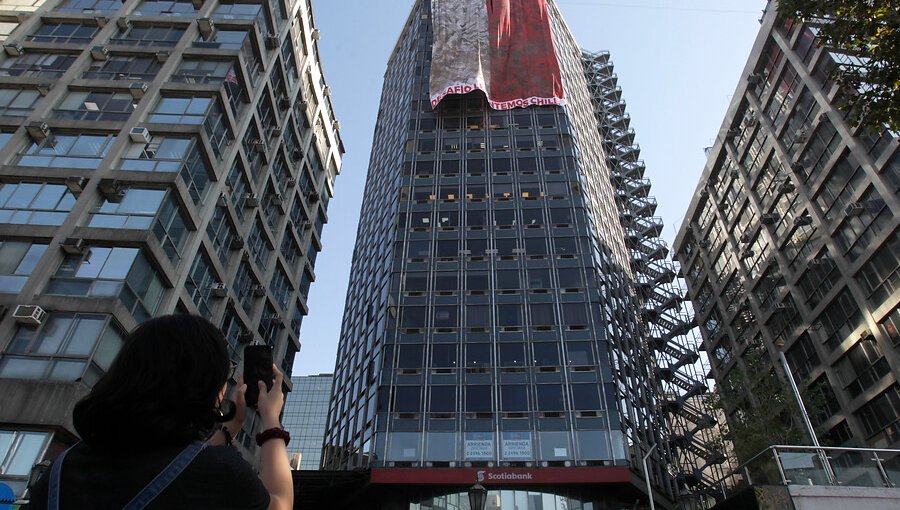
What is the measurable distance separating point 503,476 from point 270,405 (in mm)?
31697

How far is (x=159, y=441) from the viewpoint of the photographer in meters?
2.56

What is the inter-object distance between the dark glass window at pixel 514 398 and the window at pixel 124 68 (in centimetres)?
2539

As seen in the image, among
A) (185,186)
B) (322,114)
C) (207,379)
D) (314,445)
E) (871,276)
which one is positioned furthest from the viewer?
(314,445)

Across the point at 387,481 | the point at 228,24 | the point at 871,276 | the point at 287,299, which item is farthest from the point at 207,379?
the point at 871,276

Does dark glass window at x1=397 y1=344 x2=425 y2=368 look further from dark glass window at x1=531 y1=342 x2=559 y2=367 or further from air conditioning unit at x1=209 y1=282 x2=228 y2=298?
air conditioning unit at x1=209 y1=282 x2=228 y2=298

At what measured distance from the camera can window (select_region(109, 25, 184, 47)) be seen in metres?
31.8

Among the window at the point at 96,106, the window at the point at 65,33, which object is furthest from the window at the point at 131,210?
the window at the point at 65,33

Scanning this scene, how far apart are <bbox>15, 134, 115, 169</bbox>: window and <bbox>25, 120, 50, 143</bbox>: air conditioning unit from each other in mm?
197

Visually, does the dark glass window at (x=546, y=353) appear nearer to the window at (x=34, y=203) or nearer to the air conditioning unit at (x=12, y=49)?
the window at (x=34, y=203)

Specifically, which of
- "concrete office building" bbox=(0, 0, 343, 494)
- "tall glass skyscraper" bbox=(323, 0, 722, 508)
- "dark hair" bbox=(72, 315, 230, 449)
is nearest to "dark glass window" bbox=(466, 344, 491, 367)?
"tall glass skyscraper" bbox=(323, 0, 722, 508)

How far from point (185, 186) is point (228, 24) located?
12.0 meters

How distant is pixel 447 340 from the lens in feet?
129

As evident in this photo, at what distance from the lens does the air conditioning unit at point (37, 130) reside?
86.4 ft

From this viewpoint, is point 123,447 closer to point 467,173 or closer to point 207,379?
point 207,379
